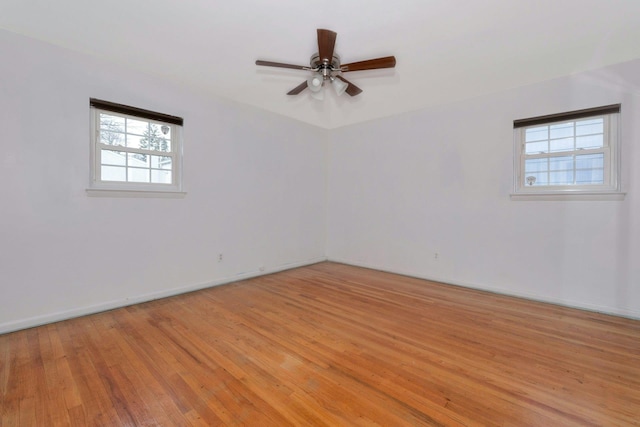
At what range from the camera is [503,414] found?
1.50 metres

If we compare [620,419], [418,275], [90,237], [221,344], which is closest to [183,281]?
[90,237]

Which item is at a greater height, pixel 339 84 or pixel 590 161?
pixel 339 84

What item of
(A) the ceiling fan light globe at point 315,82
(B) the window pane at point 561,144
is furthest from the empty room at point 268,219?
(A) the ceiling fan light globe at point 315,82

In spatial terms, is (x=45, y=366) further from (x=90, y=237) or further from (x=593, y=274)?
(x=593, y=274)

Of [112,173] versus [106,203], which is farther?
[112,173]

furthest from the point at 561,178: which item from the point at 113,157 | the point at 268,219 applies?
the point at 113,157

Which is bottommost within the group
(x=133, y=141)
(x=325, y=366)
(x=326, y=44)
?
(x=325, y=366)

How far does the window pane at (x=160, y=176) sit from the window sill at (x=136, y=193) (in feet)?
0.60

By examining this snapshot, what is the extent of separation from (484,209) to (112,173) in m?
4.49

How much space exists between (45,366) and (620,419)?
3.52 m

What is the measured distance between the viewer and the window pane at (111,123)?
9.63 feet

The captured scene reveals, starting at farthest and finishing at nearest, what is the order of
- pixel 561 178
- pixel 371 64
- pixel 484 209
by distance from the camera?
pixel 484 209 → pixel 561 178 → pixel 371 64

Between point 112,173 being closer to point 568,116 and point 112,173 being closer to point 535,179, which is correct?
point 535,179

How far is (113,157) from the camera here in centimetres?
302
